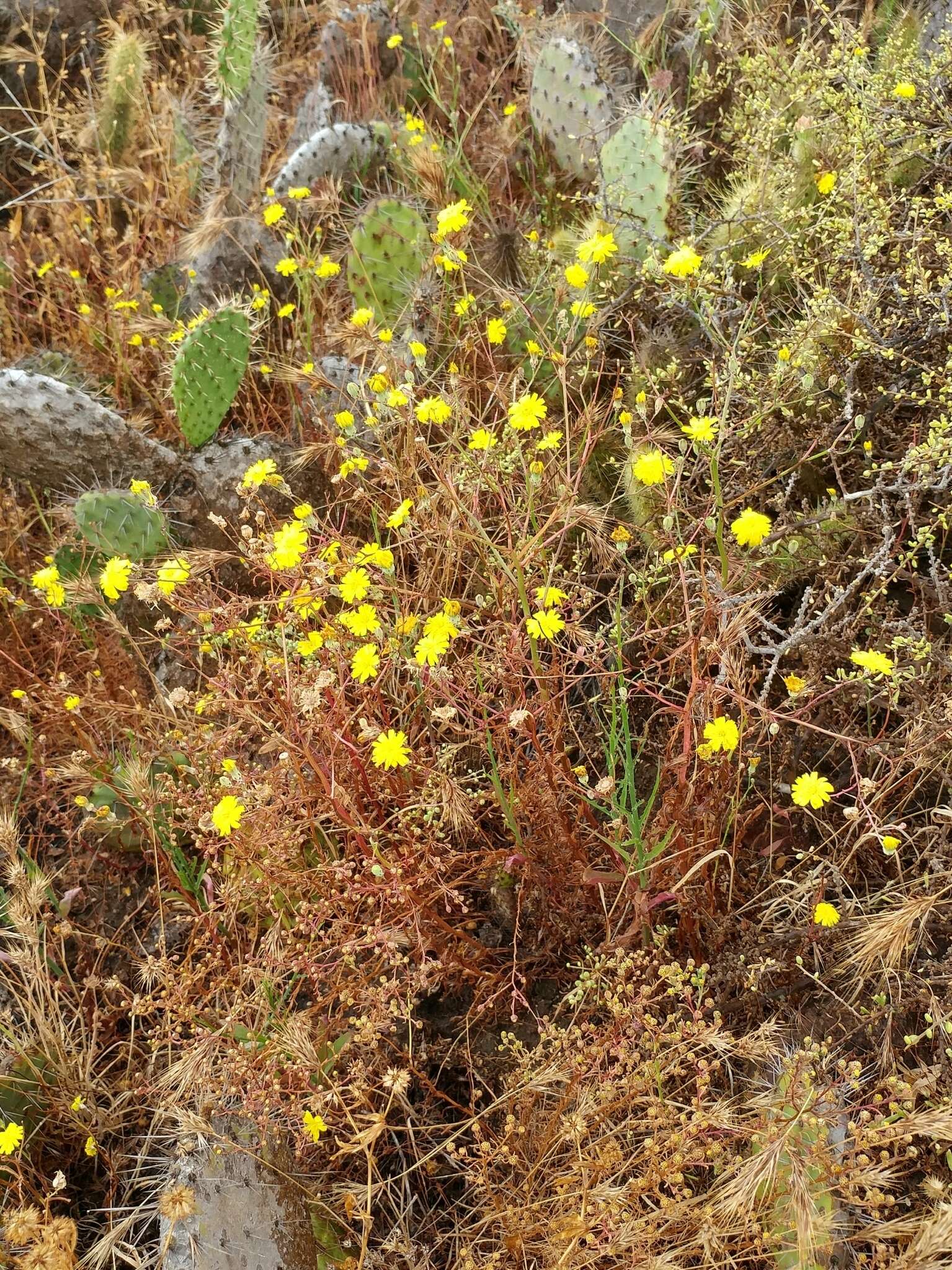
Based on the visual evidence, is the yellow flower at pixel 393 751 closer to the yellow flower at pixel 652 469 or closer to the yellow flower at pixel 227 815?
the yellow flower at pixel 227 815

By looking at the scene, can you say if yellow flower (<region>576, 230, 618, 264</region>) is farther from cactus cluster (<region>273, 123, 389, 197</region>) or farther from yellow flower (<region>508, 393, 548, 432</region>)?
cactus cluster (<region>273, 123, 389, 197</region>)

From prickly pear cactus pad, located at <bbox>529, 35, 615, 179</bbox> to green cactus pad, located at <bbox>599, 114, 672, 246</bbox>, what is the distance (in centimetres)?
19

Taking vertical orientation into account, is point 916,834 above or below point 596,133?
below

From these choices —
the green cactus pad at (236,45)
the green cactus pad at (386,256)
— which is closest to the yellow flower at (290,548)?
the green cactus pad at (386,256)

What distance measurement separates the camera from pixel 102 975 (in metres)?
2.11

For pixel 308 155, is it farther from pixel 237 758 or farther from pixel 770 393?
pixel 237 758

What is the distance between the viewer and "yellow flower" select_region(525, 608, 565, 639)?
1519 millimetres

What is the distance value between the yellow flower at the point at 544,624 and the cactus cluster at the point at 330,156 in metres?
2.13

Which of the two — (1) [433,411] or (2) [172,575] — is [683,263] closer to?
(1) [433,411]

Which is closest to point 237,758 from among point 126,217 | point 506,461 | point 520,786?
point 520,786

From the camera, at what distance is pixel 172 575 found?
1.86m

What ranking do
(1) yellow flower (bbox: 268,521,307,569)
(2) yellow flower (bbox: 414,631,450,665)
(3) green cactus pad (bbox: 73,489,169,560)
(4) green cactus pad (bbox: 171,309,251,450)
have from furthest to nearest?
(4) green cactus pad (bbox: 171,309,251,450)
(3) green cactus pad (bbox: 73,489,169,560)
(1) yellow flower (bbox: 268,521,307,569)
(2) yellow flower (bbox: 414,631,450,665)

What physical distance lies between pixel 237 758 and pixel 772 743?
109 centimetres

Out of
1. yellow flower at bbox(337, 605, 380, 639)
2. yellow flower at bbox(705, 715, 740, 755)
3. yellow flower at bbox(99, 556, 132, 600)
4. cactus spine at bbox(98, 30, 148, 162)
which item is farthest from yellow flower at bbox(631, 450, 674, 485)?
cactus spine at bbox(98, 30, 148, 162)
